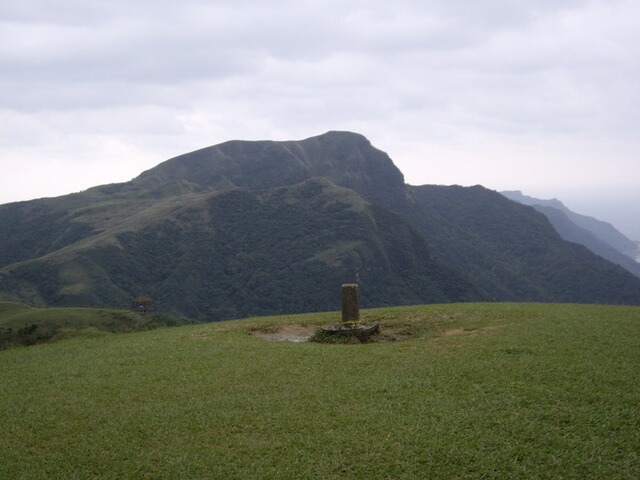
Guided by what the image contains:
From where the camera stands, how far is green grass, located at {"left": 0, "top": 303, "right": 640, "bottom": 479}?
755 centimetres

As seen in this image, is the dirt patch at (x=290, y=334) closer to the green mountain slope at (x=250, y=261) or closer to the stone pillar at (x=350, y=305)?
the stone pillar at (x=350, y=305)

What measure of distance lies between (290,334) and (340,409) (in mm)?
8378

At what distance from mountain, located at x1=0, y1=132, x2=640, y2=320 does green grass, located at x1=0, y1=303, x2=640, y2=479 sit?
268 feet

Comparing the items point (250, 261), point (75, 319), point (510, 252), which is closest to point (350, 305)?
point (75, 319)

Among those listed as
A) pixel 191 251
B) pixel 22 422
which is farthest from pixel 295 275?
pixel 22 422

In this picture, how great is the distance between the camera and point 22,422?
376 inches

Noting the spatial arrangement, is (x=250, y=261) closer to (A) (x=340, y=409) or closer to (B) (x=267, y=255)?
(B) (x=267, y=255)

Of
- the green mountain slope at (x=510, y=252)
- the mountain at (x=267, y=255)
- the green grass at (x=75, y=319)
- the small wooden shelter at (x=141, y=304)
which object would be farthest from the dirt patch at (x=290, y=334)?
the green mountain slope at (x=510, y=252)

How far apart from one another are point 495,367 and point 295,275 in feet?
344

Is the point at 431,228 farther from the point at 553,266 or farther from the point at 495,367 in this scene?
the point at 495,367

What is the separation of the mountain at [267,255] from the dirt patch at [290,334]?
77095 millimetres

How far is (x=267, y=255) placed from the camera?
415ft

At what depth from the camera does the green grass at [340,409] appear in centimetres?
755

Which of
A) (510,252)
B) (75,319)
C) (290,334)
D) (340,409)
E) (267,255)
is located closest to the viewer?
(340,409)
